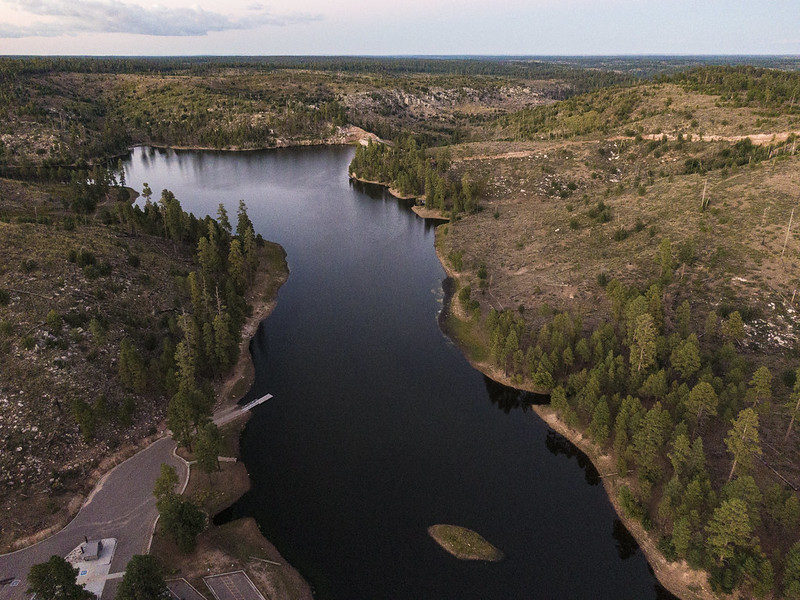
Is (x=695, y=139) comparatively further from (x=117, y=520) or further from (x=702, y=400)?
(x=117, y=520)

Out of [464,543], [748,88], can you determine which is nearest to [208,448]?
[464,543]

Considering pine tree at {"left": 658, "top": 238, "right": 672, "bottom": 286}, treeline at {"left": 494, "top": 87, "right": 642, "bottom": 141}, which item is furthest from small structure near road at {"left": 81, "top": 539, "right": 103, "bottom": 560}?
treeline at {"left": 494, "top": 87, "right": 642, "bottom": 141}

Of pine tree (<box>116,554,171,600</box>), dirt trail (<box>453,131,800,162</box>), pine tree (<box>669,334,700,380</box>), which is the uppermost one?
dirt trail (<box>453,131,800,162</box>)

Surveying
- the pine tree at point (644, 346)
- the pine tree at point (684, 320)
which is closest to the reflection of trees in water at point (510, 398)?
the pine tree at point (644, 346)

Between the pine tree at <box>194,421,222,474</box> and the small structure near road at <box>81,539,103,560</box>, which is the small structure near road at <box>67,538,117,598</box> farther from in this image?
the pine tree at <box>194,421,222,474</box>

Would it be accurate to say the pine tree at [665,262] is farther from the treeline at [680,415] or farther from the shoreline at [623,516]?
the shoreline at [623,516]

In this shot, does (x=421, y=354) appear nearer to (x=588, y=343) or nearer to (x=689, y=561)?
(x=588, y=343)

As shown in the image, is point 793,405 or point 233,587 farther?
point 793,405
